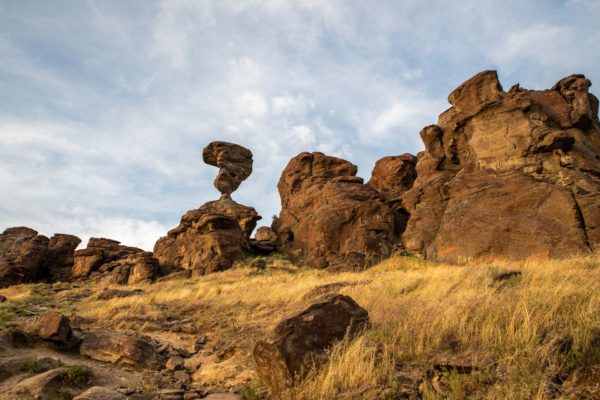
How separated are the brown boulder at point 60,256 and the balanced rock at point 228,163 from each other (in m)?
14.3

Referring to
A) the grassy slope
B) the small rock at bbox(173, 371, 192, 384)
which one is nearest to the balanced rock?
the grassy slope

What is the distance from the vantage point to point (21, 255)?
3622cm

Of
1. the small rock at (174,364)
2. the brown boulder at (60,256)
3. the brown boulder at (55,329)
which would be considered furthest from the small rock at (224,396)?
the brown boulder at (60,256)

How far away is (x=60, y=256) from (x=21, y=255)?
127 inches

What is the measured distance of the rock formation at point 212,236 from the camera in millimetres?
30781

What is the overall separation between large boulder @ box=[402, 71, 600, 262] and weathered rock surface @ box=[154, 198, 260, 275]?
12.7m

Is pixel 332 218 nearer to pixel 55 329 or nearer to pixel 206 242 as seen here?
pixel 206 242

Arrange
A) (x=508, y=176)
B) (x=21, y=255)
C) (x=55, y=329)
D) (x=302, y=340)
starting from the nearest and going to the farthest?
1. (x=302, y=340)
2. (x=55, y=329)
3. (x=508, y=176)
4. (x=21, y=255)

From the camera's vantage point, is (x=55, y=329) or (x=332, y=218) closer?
(x=55, y=329)

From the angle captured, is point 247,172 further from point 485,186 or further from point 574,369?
point 574,369

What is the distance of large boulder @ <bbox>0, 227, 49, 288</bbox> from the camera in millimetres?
34562

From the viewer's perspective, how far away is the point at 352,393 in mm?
5586

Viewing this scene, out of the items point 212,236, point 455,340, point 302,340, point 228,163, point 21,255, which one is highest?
point 228,163

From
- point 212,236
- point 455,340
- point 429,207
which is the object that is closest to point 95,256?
point 212,236
